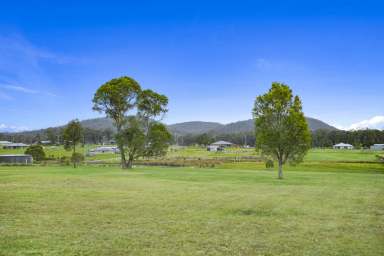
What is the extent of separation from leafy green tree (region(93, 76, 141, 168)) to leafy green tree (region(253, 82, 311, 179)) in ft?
80.3

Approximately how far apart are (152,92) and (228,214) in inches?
1680

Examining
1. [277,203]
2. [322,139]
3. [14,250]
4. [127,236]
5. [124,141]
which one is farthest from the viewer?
[322,139]

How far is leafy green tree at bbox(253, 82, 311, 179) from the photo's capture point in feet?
109

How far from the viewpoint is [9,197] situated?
1756 cm

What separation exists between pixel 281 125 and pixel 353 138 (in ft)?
532

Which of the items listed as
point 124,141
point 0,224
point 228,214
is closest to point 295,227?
point 228,214

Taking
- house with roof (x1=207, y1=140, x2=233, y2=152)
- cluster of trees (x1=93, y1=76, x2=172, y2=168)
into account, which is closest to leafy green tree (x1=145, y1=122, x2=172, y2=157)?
cluster of trees (x1=93, y1=76, x2=172, y2=168)

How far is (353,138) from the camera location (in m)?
178

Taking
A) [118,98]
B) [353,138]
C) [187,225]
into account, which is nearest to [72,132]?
[118,98]

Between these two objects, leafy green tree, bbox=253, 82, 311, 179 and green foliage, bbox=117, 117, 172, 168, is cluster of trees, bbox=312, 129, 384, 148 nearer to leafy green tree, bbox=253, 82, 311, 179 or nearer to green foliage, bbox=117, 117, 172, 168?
green foliage, bbox=117, 117, 172, 168

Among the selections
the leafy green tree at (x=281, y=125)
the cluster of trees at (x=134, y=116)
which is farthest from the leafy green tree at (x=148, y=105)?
the leafy green tree at (x=281, y=125)

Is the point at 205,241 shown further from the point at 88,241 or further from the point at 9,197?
the point at 9,197

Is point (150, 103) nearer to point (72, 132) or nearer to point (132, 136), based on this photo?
point (132, 136)

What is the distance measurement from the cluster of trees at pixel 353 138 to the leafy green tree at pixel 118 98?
4936 inches
